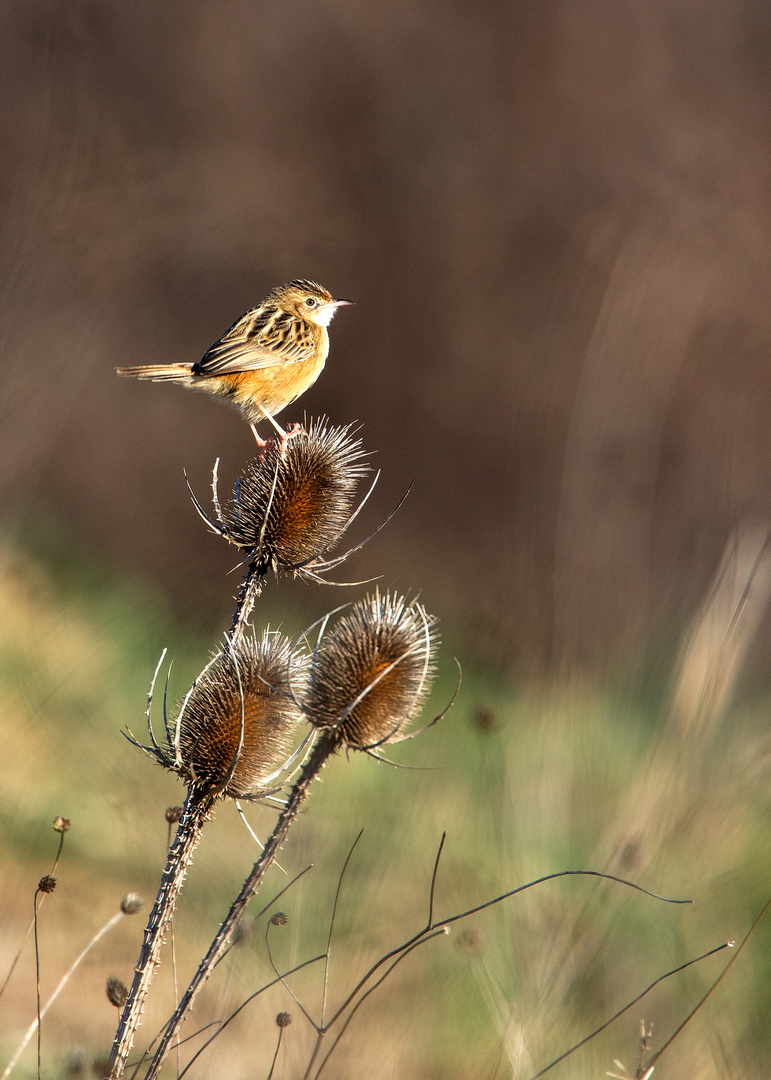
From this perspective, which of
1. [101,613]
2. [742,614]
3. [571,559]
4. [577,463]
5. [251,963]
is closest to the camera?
[742,614]

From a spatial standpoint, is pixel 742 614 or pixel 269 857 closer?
pixel 269 857

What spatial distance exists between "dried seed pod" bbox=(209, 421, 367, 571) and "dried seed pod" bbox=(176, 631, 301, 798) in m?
0.43

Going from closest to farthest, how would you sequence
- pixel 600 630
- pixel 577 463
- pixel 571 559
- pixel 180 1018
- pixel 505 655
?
1. pixel 180 1018
2. pixel 571 559
3. pixel 577 463
4. pixel 600 630
5. pixel 505 655

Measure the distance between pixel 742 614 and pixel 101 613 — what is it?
784cm

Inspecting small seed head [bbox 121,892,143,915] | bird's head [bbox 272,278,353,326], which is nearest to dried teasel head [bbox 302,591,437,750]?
small seed head [bbox 121,892,143,915]

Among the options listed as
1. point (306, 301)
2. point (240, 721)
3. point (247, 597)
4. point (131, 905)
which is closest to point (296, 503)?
point (247, 597)

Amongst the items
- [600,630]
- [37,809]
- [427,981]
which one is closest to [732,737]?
[600,630]

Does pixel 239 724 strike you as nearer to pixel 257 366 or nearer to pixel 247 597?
pixel 247 597

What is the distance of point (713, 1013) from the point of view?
172 inches

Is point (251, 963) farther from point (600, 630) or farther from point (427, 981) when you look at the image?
point (600, 630)

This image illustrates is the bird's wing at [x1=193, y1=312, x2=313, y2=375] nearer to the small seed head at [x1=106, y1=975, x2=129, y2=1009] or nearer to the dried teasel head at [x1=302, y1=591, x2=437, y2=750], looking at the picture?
the dried teasel head at [x1=302, y1=591, x2=437, y2=750]

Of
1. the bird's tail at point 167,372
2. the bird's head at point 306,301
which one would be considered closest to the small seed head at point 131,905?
the bird's tail at point 167,372

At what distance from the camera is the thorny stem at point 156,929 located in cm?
249

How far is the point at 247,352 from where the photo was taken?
5242mm
